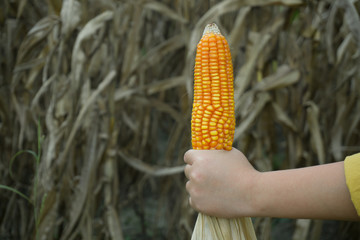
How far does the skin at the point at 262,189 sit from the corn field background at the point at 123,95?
0.53 m

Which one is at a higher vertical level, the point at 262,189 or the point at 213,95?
the point at 213,95

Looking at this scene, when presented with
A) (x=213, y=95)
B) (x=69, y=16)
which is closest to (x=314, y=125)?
(x=213, y=95)

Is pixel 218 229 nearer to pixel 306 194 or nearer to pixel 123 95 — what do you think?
pixel 306 194

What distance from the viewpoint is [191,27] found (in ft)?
4.58

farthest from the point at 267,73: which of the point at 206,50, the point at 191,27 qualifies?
the point at 206,50

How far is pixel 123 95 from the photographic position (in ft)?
4.47

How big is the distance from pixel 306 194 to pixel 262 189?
63 millimetres

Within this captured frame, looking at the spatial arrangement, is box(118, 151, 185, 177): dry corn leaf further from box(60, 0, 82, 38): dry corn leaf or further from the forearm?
the forearm

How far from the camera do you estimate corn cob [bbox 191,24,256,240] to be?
0.69 meters

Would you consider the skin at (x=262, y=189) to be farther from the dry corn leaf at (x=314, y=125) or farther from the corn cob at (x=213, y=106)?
the dry corn leaf at (x=314, y=125)

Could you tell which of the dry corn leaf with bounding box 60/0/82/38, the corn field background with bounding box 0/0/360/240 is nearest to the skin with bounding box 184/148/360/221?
the corn field background with bounding box 0/0/360/240

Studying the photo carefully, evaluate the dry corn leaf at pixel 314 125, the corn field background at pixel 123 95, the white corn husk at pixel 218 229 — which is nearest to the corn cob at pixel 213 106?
the white corn husk at pixel 218 229

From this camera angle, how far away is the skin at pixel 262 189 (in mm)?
604

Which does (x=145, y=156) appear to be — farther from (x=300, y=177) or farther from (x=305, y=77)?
(x=300, y=177)
